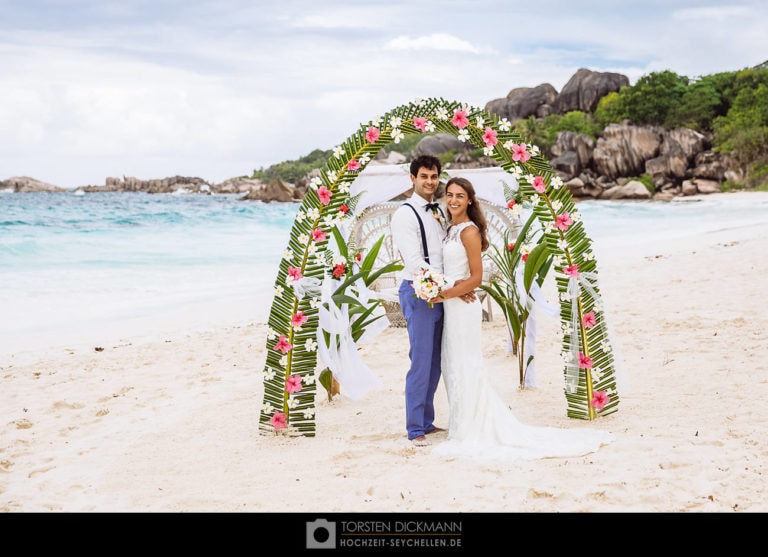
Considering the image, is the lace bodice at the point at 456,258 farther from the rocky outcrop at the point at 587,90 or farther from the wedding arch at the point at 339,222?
the rocky outcrop at the point at 587,90

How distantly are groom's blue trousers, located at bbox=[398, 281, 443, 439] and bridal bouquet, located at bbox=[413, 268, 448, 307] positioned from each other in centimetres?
21

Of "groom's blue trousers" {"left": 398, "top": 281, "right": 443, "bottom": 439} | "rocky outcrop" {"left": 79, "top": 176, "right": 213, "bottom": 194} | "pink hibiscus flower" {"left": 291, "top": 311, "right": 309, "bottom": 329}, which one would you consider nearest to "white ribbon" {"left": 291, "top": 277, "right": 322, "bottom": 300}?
"pink hibiscus flower" {"left": 291, "top": 311, "right": 309, "bottom": 329}

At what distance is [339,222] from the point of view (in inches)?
196

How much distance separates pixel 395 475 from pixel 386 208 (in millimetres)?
4783

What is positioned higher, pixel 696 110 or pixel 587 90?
pixel 587 90

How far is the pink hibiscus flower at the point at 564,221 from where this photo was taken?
495cm

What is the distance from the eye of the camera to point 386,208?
8.50 metres

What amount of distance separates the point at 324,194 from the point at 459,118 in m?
1.02

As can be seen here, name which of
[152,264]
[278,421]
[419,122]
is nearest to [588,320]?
[419,122]

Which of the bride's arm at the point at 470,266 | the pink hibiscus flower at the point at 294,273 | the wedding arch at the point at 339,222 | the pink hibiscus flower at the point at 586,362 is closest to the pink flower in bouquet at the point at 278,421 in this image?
the wedding arch at the point at 339,222

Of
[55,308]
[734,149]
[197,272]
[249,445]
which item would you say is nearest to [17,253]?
[197,272]

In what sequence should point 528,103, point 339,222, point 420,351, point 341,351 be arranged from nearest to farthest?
point 420,351
point 339,222
point 341,351
point 528,103
